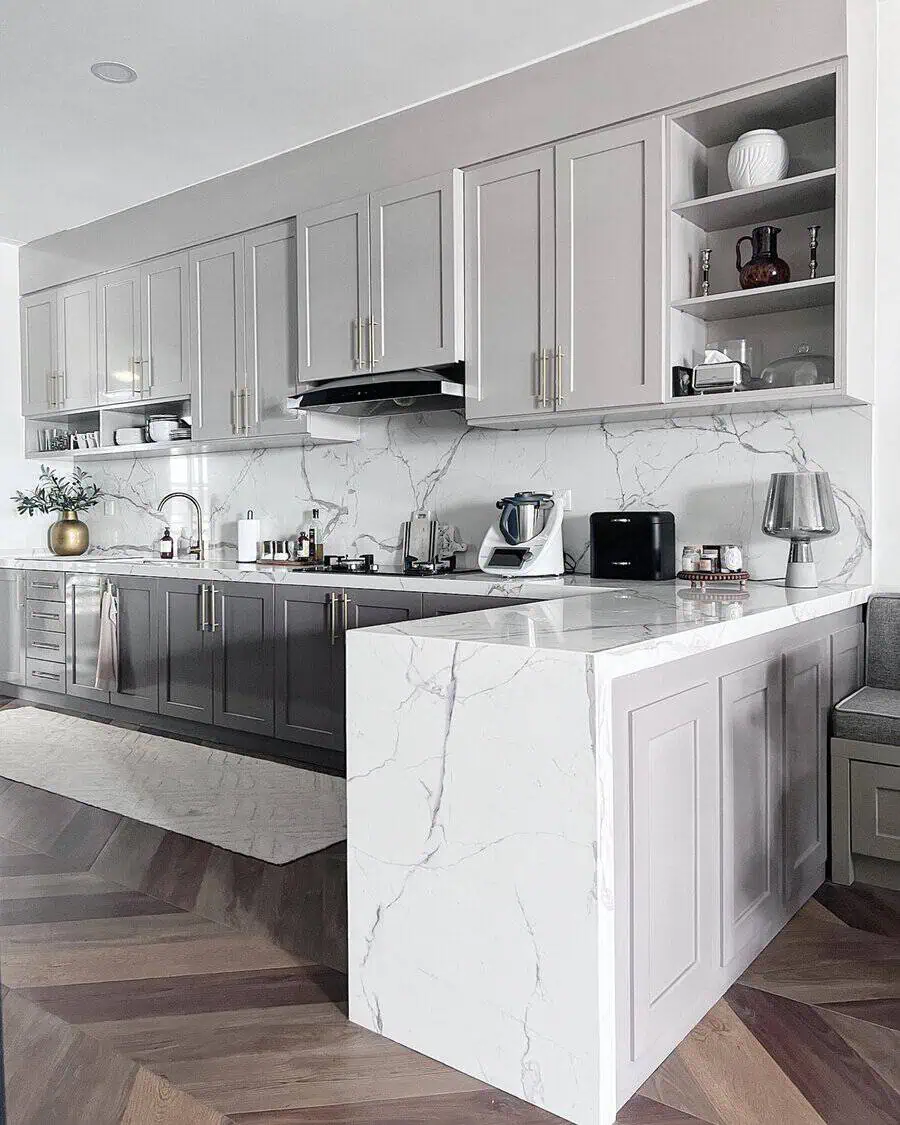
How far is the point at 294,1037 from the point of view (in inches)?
77.0

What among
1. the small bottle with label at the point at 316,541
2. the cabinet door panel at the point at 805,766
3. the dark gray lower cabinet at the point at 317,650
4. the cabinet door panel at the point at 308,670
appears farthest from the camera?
the small bottle with label at the point at 316,541

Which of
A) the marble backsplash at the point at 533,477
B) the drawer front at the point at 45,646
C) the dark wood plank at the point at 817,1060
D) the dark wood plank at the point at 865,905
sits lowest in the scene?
the dark wood plank at the point at 817,1060

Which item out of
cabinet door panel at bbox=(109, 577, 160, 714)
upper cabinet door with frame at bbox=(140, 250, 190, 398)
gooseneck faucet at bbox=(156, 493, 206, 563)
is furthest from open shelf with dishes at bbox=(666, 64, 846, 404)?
gooseneck faucet at bbox=(156, 493, 206, 563)

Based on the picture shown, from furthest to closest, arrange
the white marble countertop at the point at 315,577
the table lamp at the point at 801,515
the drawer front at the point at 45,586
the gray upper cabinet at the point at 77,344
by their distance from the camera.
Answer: the gray upper cabinet at the point at 77,344 → the drawer front at the point at 45,586 → the white marble countertop at the point at 315,577 → the table lamp at the point at 801,515

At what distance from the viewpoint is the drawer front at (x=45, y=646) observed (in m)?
5.01

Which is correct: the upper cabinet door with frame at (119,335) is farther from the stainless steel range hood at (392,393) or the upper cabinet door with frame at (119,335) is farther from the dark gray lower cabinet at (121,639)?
the stainless steel range hood at (392,393)

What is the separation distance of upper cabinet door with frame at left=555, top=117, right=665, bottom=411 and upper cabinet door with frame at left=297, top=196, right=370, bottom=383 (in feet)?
3.07

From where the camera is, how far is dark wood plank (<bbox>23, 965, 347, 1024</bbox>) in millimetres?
2068

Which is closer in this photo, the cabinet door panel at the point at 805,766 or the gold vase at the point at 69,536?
the cabinet door panel at the point at 805,766

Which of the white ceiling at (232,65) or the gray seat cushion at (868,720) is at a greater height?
the white ceiling at (232,65)

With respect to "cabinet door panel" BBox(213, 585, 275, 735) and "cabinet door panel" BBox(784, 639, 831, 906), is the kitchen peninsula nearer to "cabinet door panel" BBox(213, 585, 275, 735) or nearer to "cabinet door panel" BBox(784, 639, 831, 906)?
"cabinet door panel" BBox(784, 639, 831, 906)

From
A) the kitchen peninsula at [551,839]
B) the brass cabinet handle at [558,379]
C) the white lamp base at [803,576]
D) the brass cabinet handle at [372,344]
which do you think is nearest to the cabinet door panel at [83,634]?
the brass cabinet handle at [372,344]

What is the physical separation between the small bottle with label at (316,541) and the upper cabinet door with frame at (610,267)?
1.73 m

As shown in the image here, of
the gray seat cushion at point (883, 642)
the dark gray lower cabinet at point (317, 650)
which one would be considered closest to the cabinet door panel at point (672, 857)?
the gray seat cushion at point (883, 642)
